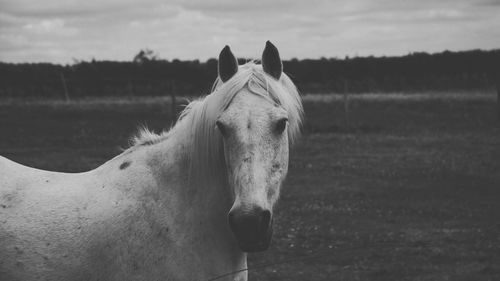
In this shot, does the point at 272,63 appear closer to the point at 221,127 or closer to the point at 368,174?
the point at 221,127

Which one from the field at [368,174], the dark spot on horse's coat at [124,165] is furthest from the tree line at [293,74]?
the dark spot on horse's coat at [124,165]

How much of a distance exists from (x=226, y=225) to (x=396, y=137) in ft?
49.8

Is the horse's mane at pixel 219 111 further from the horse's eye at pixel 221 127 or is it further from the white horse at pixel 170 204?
the horse's eye at pixel 221 127

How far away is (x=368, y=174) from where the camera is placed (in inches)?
484

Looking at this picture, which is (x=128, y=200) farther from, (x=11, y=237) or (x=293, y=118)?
(x=293, y=118)

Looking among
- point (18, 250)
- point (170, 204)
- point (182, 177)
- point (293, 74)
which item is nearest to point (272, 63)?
point (182, 177)

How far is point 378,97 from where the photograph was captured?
88.2 feet

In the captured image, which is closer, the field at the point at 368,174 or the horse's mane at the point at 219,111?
the horse's mane at the point at 219,111

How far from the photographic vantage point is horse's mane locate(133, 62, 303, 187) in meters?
Answer: 2.95

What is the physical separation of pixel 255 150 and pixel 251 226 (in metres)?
0.40

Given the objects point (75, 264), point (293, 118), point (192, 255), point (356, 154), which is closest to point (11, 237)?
point (75, 264)

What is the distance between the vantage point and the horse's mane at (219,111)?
295 cm

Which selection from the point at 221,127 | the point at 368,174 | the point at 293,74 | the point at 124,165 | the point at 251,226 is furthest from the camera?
the point at 293,74

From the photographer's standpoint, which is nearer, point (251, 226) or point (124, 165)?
point (251, 226)
